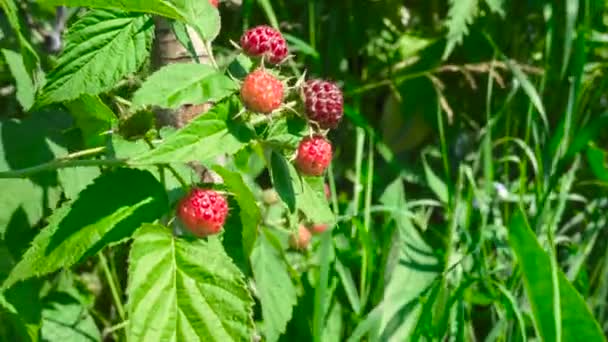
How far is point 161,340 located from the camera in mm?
1107

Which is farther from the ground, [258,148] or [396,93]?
[258,148]

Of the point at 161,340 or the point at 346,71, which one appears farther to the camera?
the point at 346,71

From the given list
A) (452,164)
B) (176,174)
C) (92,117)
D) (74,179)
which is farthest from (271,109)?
(452,164)

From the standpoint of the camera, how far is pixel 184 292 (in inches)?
44.9

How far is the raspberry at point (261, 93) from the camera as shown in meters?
1.08

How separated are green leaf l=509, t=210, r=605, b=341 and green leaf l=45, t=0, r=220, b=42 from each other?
1.44 feet

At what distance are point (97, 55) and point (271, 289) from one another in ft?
1.45

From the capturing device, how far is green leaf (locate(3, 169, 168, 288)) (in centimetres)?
115

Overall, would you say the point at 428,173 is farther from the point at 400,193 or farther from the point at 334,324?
the point at 334,324

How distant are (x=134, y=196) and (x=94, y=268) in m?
0.85

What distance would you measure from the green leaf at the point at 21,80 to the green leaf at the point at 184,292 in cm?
40

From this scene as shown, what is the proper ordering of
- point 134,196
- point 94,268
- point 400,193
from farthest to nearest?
point 94,268 < point 400,193 < point 134,196

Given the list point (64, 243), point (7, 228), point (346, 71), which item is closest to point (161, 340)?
point (64, 243)

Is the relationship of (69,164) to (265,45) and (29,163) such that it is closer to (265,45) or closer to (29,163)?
(265,45)
